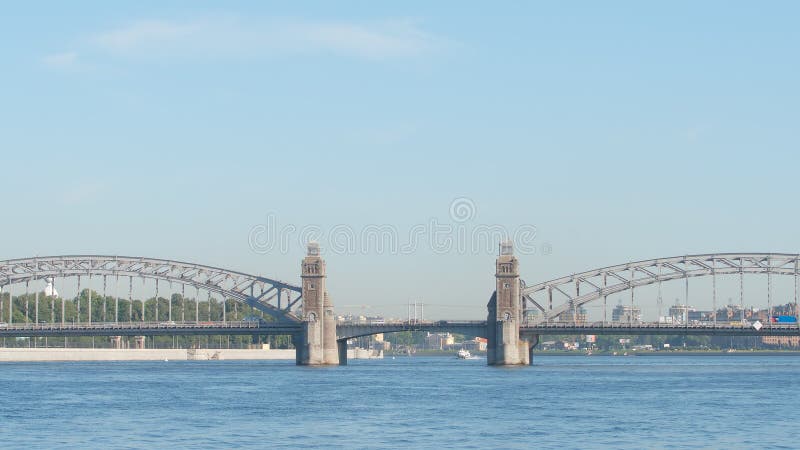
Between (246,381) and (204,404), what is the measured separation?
31.5m

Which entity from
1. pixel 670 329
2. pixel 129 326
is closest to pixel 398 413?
pixel 670 329

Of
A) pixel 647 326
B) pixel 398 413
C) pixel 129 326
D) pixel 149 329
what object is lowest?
pixel 398 413

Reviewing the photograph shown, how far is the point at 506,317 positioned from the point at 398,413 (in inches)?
2952

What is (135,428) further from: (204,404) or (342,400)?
(342,400)

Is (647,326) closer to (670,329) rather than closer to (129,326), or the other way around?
(670,329)

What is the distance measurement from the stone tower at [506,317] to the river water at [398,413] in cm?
3247

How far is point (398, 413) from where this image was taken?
251 feet

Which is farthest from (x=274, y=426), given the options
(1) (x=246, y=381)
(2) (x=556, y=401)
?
(1) (x=246, y=381)

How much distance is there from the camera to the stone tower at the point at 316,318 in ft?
502

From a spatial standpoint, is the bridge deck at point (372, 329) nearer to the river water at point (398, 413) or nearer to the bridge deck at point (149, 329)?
the bridge deck at point (149, 329)

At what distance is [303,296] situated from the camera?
154375mm

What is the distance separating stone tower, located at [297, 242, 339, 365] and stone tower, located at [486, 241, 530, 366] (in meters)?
16.7

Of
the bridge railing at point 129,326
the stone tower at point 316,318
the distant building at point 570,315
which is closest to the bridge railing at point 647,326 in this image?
the distant building at point 570,315

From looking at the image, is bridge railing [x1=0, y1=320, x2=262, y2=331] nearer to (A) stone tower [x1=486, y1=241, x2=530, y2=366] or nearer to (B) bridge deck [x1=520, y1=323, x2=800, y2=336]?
(A) stone tower [x1=486, y1=241, x2=530, y2=366]
